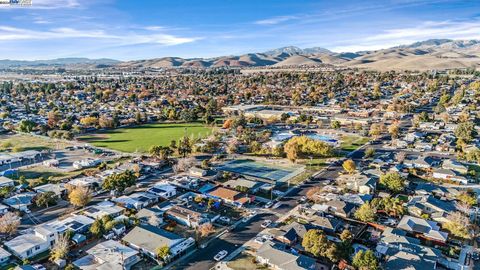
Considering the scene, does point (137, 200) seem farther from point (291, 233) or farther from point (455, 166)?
point (455, 166)

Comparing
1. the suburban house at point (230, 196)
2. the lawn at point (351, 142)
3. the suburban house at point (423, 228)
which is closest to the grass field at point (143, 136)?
the suburban house at point (230, 196)

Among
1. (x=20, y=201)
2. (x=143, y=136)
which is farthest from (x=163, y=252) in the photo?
(x=143, y=136)

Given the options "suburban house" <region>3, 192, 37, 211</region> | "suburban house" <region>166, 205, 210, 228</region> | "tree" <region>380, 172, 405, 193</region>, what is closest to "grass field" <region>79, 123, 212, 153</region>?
"suburban house" <region>3, 192, 37, 211</region>

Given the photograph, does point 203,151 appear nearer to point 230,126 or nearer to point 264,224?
point 230,126

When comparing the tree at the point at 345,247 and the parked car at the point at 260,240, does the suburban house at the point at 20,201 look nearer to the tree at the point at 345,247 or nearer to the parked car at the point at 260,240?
the parked car at the point at 260,240

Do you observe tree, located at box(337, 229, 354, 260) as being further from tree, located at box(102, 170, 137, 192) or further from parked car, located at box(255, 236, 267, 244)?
tree, located at box(102, 170, 137, 192)

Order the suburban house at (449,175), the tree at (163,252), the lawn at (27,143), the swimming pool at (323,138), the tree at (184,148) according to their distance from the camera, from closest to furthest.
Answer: the tree at (163,252) → the suburban house at (449,175) → the tree at (184,148) → the swimming pool at (323,138) → the lawn at (27,143)
